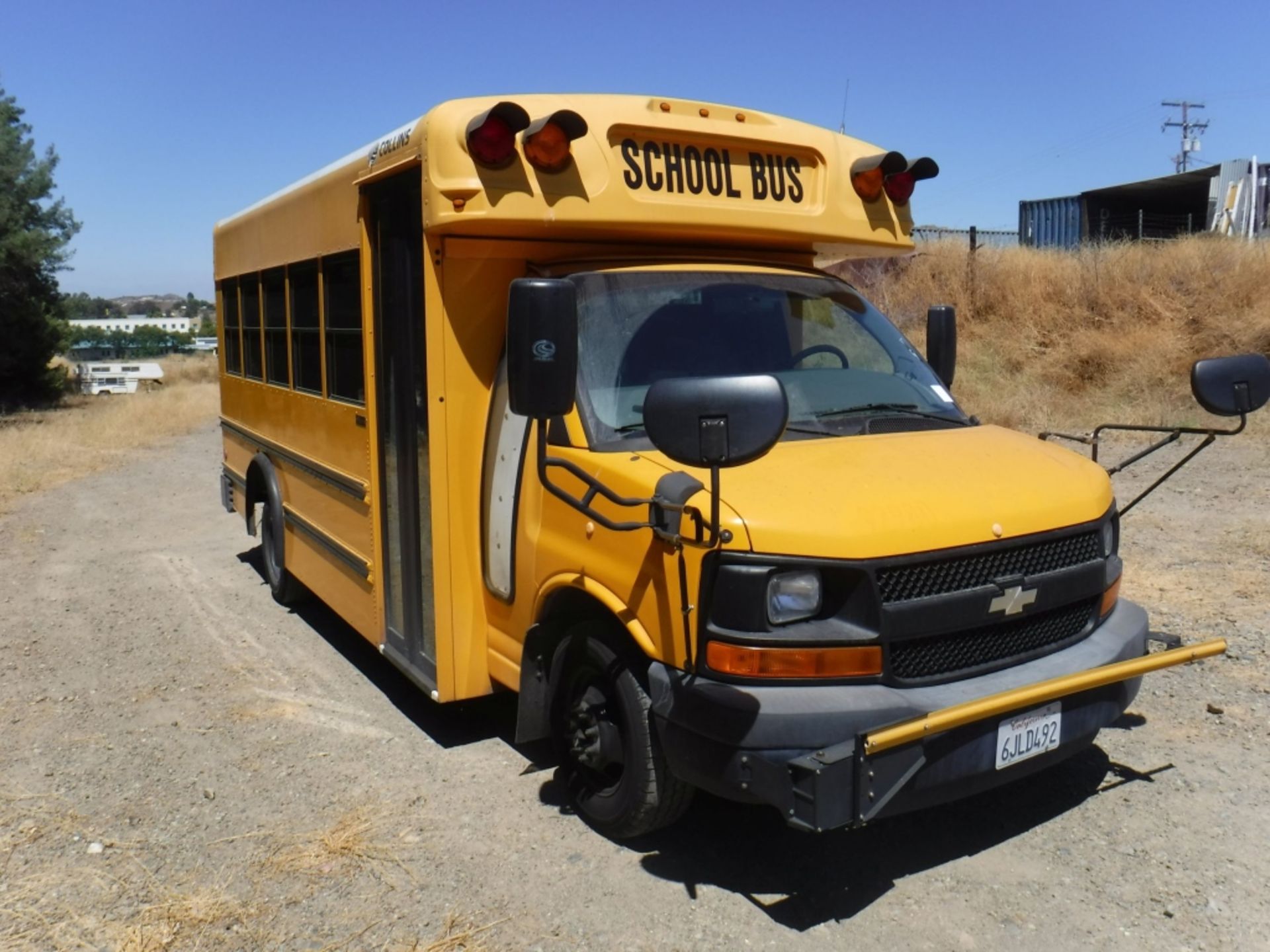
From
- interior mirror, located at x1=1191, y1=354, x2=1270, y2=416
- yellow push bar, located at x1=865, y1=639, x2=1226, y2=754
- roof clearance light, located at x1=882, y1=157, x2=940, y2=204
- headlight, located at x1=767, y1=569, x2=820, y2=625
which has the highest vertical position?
roof clearance light, located at x1=882, y1=157, x2=940, y2=204

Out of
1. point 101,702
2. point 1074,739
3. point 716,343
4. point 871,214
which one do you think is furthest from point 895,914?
point 101,702

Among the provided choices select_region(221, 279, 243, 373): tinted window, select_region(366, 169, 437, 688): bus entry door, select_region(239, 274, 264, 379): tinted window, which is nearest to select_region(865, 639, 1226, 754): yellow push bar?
select_region(366, 169, 437, 688): bus entry door

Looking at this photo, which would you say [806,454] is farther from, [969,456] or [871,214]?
[871,214]

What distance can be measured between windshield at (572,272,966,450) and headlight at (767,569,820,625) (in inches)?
33.0

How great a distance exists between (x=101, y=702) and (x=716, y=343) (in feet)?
12.2

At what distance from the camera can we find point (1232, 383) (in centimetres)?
429

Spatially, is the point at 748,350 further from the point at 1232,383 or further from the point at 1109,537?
the point at 1232,383

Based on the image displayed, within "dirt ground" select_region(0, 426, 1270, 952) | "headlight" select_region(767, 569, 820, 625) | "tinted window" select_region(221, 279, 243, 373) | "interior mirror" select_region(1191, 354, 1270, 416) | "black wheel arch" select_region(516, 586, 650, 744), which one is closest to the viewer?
"headlight" select_region(767, 569, 820, 625)

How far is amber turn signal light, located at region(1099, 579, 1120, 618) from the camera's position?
381 cm

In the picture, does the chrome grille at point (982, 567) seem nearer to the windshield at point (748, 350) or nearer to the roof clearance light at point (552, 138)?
the windshield at point (748, 350)

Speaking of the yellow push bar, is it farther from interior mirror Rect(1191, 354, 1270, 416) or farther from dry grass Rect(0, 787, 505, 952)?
dry grass Rect(0, 787, 505, 952)

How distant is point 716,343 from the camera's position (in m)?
4.20

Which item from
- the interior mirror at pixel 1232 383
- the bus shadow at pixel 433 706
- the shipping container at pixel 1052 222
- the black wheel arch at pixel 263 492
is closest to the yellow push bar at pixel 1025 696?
the interior mirror at pixel 1232 383

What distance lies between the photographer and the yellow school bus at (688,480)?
10.2 feet
